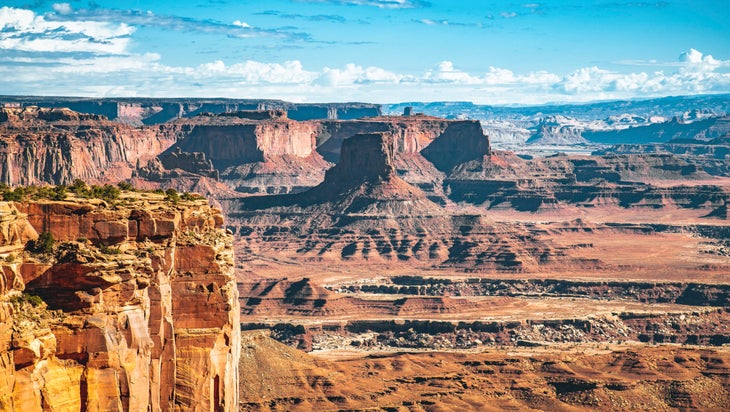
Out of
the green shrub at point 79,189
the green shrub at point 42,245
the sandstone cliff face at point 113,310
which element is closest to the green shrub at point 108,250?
the sandstone cliff face at point 113,310

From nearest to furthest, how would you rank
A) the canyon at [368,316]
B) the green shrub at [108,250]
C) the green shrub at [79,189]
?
the canyon at [368,316] → the green shrub at [108,250] → the green shrub at [79,189]

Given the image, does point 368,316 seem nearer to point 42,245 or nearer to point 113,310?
point 113,310

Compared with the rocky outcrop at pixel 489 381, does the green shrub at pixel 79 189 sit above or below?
above

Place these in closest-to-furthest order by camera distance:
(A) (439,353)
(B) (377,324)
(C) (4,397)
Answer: (C) (4,397), (A) (439,353), (B) (377,324)

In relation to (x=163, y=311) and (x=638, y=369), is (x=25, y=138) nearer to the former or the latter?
(x=638, y=369)

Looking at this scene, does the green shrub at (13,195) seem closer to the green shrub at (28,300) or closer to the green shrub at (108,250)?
the green shrub at (108,250)

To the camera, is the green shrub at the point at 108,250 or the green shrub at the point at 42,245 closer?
the green shrub at the point at 42,245

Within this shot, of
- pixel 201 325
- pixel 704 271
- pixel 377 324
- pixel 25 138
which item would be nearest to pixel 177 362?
pixel 201 325

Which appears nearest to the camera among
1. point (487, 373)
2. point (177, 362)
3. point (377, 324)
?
point (177, 362)

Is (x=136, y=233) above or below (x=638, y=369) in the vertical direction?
above
